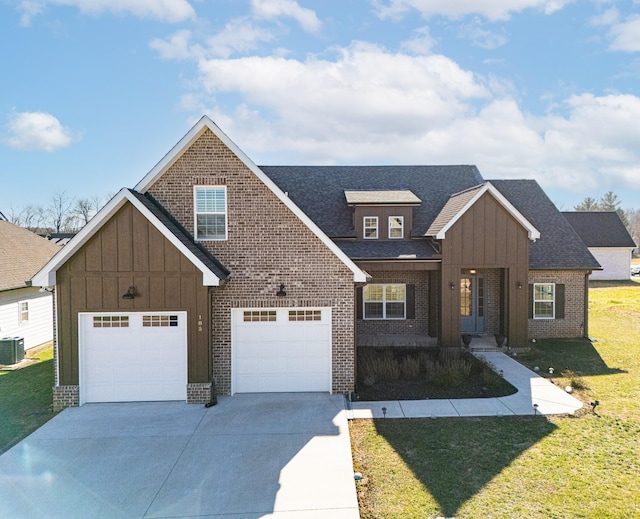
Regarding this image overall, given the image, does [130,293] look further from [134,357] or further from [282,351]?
[282,351]

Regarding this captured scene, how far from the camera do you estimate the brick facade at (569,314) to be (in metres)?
17.0

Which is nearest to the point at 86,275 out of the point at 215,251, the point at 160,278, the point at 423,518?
the point at 160,278

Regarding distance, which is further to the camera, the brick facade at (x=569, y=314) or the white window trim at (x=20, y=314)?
the brick facade at (x=569, y=314)

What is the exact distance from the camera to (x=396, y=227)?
17109 mm

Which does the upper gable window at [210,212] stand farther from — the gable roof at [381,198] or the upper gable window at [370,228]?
the upper gable window at [370,228]

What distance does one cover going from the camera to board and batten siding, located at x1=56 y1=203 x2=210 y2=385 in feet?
32.2

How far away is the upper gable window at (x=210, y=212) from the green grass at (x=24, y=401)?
5.50 meters

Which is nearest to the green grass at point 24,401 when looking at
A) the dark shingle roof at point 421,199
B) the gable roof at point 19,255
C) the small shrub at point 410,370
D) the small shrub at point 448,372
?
the gable roof at point 19,255

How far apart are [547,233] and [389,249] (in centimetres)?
762

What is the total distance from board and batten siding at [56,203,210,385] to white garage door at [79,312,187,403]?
0.85ft

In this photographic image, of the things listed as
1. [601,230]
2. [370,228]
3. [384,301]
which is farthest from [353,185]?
[601,230]

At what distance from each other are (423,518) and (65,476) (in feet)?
18.9

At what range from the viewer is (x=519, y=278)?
49.8ft

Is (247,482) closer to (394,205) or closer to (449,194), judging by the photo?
(394,205)
